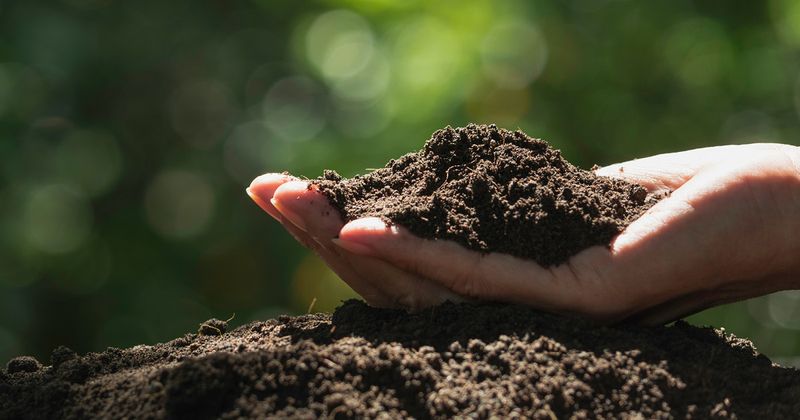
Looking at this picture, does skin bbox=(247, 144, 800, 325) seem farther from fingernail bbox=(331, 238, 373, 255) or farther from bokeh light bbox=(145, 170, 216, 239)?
bokeh light bbox=(145, 170, 216, 239)

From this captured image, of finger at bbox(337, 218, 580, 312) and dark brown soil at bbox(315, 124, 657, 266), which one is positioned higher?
dark brown soil at bbox(315, 124, 657, 266)

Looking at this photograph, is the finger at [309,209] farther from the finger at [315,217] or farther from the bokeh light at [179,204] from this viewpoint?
the bokeh light at [179,204]

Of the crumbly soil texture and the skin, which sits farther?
the skin

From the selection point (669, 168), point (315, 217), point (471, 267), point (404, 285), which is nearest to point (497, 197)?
point (471, 267)

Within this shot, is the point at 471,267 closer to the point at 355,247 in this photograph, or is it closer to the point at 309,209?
the point at 355,247

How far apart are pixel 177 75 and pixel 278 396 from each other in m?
4.03

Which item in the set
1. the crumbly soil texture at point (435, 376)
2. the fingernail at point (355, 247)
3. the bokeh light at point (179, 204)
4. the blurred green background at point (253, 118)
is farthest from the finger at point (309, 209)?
the bokeh light at point (179, 204)

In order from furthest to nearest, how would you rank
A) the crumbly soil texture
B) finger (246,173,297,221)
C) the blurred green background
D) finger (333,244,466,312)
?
1. the blurred green background
2. finger (246,173,297,221)
3. finger (333,244,466,312)
4. the crumbly soil texture

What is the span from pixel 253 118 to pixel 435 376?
3731mm

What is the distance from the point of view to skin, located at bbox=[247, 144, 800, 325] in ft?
7.23

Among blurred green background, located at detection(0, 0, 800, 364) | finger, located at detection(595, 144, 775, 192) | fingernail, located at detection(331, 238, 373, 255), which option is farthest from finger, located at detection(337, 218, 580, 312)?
blurred green background, located at detection(0, 0, 800, 364)

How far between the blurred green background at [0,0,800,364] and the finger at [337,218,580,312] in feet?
9.17

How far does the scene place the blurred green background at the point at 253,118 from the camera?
5.09 metres

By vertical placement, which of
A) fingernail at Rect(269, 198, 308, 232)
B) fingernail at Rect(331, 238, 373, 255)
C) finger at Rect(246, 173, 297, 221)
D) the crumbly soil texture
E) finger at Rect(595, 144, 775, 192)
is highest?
finger at Rect(595, 144, 775, 192)
